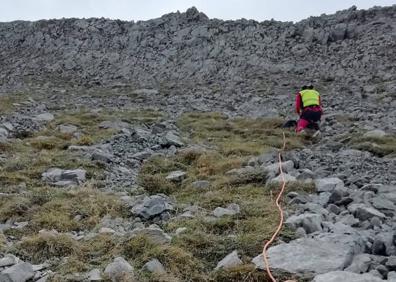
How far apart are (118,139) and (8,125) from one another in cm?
347

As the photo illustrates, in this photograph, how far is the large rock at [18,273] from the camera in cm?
562

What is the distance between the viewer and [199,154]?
11.6 m

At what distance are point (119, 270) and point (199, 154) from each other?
237 inches

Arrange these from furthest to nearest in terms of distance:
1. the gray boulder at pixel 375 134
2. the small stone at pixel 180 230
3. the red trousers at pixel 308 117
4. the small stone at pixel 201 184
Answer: the red trousers at pixel 308 117
the gray boulder at pixel 375 134
the small stone at pixel 201 184
the small stone at pixel 180 230

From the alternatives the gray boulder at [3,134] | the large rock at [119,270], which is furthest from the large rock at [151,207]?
the gray boulder at [3,134]

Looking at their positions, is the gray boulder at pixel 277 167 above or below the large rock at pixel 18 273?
above

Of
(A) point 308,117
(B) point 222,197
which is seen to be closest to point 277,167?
(B) point 222,197

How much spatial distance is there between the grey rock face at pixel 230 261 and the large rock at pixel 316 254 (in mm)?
189

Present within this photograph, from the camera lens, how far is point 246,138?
48.4ft

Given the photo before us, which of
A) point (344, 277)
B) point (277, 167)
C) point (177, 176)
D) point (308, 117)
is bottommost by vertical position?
point (177, 176)

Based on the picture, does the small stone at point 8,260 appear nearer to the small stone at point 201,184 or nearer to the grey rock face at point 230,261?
the grey rock face at point 230,261

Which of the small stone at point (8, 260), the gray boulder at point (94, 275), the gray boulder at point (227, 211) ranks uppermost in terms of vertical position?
the gray boulder at point (227, 211)

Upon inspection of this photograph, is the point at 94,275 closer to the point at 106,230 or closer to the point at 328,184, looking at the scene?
the point at 106,230

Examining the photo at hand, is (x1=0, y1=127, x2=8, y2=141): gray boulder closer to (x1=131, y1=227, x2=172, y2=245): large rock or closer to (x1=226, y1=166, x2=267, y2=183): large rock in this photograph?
(x1=226, y1=166, x2=267, y2=183): large rock
